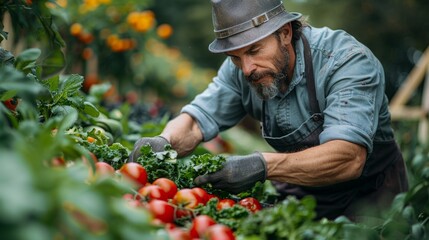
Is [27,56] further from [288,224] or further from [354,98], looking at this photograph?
[354,98]

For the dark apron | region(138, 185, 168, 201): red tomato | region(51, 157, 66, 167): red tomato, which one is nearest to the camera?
region(51, 157, 66, 167): red tomato

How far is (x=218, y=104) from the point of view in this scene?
3770 millimetres

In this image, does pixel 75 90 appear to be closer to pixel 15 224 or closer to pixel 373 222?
pixel 373 222

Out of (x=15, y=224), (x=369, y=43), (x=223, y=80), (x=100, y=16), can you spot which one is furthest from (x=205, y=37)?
(x=15, y=224)

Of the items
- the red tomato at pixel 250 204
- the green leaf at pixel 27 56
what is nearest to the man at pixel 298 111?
the red tomato at pixel 250 204

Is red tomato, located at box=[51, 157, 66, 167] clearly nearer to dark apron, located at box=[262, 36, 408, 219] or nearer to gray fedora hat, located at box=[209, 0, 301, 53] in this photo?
gray fedora hat, located at box=[209, 0, 301, 53]

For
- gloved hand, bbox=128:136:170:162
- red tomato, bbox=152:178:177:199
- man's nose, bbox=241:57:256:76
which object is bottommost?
gloved hand, bbox=128:136:170:162

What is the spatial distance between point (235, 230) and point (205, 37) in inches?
627

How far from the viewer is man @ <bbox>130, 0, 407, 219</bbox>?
2.95 m

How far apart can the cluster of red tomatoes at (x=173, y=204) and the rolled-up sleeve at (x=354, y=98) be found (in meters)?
0.68

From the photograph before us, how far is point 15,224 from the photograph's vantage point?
1.14 meters

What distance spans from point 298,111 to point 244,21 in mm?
609

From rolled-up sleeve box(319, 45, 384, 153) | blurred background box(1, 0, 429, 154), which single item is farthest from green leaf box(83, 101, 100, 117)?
rolled-up sleeve box(319, 45, 384, 153)

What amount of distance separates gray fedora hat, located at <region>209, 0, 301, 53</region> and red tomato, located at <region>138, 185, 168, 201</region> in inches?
43.8
